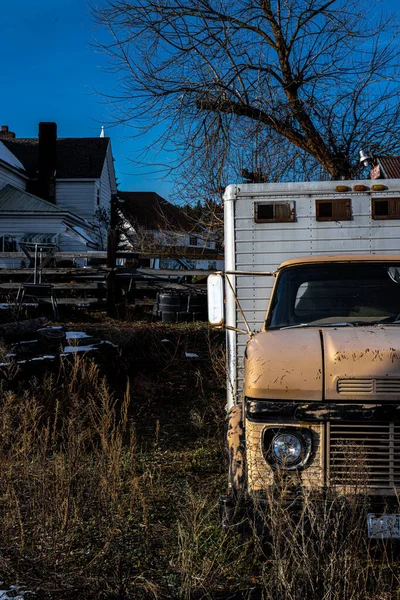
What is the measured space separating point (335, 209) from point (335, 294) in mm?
1505

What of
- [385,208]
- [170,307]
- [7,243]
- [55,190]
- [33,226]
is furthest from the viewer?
[55,190]

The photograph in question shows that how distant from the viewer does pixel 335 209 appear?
6113 mm

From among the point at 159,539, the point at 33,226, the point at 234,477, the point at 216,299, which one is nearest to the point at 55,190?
the point at 33,226

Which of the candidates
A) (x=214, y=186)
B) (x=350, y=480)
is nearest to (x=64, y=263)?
(x=214, y=186)

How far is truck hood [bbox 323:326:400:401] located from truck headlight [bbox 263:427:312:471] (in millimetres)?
280

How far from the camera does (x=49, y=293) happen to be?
14.3 metres

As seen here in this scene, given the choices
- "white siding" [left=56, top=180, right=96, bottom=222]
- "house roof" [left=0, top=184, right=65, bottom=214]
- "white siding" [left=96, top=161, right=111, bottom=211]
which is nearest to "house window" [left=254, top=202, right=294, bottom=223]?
"house roof" [left=0, top=184, right=65, bottom=214]

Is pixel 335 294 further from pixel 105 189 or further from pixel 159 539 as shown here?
pixel 105 189

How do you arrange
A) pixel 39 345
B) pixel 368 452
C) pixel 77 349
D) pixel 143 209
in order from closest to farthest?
pixel 368 452 → pixel 77 349 → pixel 39 345 → pixel 143 209

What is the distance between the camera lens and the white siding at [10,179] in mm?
29242

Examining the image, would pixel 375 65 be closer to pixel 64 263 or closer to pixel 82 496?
pixel 82 496

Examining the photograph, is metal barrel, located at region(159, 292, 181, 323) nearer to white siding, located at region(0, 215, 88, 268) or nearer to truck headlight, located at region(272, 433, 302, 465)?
truck headlight, located at region(272, 433, 302, 465)

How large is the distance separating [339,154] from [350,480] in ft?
32.7

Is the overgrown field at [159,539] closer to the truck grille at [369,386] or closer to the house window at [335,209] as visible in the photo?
the truck grille at [369,386]
